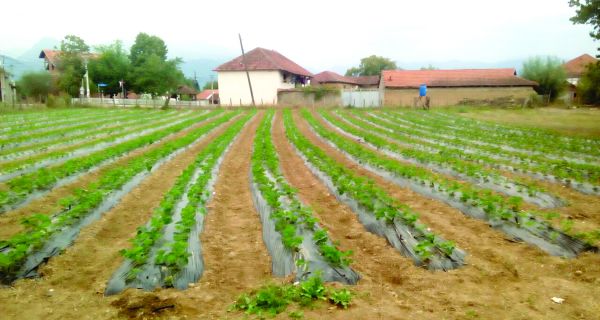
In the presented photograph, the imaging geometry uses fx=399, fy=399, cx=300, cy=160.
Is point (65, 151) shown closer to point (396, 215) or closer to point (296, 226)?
point (296, 226)

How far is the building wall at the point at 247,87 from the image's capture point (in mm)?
45875

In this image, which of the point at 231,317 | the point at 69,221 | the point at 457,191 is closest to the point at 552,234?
the point at 457,191

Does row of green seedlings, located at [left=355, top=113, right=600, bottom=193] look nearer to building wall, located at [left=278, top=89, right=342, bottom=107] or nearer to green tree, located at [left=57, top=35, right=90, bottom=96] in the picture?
building wall, located at [left=278, top=89, right=342, bottom=107]

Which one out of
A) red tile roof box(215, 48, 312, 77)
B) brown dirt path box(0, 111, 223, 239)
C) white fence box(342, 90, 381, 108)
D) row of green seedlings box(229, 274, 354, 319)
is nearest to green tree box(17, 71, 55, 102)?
red tile roof box(215, 48, 312, 77)

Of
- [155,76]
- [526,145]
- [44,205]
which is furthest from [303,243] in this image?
[155,76]

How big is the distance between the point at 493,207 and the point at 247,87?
41.6 meters

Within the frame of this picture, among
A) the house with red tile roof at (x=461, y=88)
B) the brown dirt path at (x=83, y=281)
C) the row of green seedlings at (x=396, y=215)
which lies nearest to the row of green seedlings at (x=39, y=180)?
the brown dirt path at (x=83, y=281)

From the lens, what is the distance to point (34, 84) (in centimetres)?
5044

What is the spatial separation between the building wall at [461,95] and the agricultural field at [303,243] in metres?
31.1

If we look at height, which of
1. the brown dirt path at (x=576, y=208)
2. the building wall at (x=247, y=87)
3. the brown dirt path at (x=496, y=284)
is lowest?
the brown dirt path at (x=496, y=284)

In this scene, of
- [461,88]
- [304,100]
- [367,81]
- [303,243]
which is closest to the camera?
[303,243]

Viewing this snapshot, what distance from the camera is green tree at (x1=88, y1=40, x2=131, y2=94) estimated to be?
5352 centimetres

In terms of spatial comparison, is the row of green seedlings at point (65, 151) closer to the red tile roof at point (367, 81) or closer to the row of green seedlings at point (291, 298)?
the row of green seedlings at point (291, 298)

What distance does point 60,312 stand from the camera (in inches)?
158
